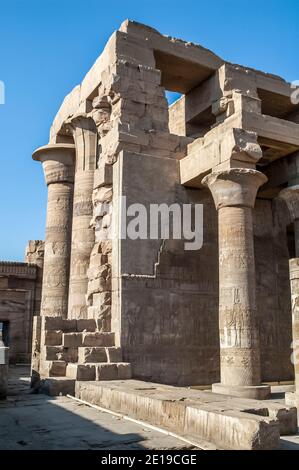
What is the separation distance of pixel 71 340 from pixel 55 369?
0.72 m

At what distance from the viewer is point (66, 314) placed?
13727 mm

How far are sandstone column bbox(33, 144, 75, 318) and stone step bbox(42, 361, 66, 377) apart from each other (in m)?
4.32

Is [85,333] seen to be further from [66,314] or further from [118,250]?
[66,314]

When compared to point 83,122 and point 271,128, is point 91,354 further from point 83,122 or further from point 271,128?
point 83,122

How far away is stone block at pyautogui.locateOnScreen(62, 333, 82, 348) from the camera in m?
9.78

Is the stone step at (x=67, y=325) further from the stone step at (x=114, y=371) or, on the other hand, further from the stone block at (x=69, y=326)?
the stone step at (x=114, y=371)

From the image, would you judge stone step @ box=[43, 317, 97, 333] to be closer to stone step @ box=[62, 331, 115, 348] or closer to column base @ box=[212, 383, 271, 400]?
stone step @ box=[62, 331, 115, 348]

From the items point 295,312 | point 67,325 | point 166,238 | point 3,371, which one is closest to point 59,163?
point 166,238

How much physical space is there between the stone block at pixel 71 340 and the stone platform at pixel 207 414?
237 centimetres

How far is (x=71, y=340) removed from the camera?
32.3 ft

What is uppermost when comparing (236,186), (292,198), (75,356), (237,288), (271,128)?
(271,128)

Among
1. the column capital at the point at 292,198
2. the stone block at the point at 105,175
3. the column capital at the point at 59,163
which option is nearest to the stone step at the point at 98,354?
the stone block at the point at 105,175

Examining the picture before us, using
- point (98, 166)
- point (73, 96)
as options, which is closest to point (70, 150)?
point (73, 96)

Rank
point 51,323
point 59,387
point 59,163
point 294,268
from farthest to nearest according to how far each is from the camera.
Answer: point 59,163 → point 51,323 → point 59,387 → point 294,268
